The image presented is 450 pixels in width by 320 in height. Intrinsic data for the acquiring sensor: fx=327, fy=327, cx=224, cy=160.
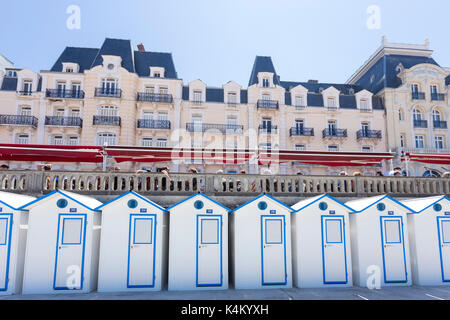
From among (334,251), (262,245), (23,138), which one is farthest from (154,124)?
(334,251)

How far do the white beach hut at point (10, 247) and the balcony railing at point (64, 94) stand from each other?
1817cm

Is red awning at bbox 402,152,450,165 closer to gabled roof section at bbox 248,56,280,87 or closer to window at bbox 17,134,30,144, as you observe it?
gabled roof section at bbox 248,56,280,87

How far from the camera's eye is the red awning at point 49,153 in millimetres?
12555

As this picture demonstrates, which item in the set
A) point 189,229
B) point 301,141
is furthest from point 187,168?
point 189,229

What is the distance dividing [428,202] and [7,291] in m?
12.1

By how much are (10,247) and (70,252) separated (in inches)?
58.6

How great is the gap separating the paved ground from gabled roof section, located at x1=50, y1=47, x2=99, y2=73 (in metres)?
22.9

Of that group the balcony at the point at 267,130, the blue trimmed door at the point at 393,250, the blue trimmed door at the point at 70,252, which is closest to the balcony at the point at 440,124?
the balcony at the point at 267,130

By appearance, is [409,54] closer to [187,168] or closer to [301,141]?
[301,141]

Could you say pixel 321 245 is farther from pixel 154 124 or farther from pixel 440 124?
pixel 440 124

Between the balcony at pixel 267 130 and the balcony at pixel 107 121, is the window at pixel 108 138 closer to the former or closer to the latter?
the balcony at pixel 107 121

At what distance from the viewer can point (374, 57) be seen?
3203cm

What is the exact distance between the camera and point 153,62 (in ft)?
93.3

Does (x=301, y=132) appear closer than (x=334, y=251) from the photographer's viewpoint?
No
